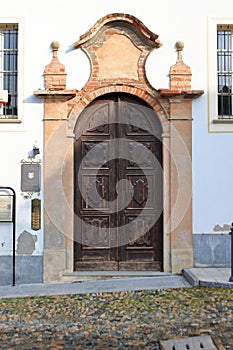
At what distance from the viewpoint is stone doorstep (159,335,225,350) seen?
195 inches

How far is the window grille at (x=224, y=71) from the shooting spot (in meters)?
9.12

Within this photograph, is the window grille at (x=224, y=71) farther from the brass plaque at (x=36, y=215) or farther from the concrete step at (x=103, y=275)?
the brass plaque at (x=36, y=215)

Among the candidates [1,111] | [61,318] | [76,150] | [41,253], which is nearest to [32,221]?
[41,253]

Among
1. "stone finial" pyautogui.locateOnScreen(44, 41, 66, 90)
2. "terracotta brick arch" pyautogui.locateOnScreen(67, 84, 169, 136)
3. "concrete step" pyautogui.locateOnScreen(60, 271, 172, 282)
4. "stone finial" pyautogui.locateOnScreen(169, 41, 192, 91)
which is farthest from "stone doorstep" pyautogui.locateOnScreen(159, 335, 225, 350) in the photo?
"stone finial" pyautogui.locateOnScreen(44, 41, 66, 90)

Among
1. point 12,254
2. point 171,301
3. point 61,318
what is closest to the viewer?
point 61,318

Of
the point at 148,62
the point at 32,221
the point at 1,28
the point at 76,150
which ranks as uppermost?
the point at 1,28

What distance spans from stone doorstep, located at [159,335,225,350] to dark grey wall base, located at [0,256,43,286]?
3.99 m

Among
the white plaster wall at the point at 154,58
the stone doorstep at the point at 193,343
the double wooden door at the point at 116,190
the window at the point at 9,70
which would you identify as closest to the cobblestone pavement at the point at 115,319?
the stone doorstep at the point at 193,343

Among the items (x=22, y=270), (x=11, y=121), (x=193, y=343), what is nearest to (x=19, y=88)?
(x=11, y=121)

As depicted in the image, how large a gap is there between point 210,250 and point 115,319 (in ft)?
10.4

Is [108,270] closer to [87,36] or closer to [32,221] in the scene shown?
[32,221]

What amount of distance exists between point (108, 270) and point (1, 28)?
4.92 m

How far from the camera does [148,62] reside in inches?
352

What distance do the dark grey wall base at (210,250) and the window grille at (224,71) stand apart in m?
2.31
